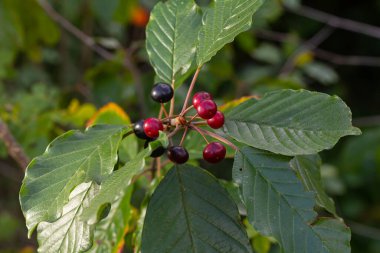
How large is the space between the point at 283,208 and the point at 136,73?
1.63 meters

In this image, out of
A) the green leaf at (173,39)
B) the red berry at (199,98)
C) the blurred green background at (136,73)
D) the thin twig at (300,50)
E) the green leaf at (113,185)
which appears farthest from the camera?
the thin twig at (300,50)

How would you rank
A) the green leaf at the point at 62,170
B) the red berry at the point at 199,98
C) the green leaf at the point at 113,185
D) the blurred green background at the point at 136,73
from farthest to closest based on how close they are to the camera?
1. the blurred green background at the point at 136,73
2. the red berry at the point at 199,98
3. the green leaf at the point at 62,170
4. the green leaf at the point at 113,185

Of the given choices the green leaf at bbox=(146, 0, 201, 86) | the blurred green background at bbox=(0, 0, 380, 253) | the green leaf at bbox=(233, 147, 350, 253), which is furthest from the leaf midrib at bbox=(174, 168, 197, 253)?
the blurred green background at bbox=(0, 0, 380, 253)

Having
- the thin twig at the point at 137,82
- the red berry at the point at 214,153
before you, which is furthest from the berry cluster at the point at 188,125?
the thin twig at the point at 137,82

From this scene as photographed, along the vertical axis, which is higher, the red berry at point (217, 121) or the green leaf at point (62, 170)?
the green leaf at point (62, 170)

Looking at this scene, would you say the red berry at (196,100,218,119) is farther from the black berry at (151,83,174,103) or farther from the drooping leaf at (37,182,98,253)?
the drooping leaf at (37,182,98,253)

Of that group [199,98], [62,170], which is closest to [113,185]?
[62,170]

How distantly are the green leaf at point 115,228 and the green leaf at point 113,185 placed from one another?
34 centimetres

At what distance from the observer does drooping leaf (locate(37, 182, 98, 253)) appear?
0.85 m

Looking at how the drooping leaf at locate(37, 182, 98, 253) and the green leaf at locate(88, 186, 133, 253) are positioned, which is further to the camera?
the green leaf at locate(88, 186, 133, 253)

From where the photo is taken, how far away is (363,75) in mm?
4402

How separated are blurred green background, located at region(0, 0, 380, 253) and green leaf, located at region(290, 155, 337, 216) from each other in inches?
24.8

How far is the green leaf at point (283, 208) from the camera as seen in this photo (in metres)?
0.83

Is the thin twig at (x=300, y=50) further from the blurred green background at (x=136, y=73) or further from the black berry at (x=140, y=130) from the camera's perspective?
the black berry at (x=140, y=130)
